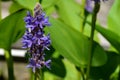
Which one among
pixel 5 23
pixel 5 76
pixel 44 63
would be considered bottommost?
pixel 5 76

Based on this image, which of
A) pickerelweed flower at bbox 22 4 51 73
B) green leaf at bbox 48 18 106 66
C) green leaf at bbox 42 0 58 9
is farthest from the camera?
green leaf at bbox 48 18 106 66

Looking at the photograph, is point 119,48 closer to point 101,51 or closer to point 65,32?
point 101,51

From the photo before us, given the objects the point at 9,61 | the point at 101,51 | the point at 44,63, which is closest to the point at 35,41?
the point at 44,63

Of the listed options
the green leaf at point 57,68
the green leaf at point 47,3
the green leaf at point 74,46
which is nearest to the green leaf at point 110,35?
the green leaf at point 74,46

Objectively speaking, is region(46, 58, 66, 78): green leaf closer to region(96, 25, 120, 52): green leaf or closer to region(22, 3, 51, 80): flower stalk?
region(96, 25, 120, 52): green leaf

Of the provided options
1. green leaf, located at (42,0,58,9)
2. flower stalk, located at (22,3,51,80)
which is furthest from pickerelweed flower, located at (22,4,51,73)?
green leaf, located at (42,0,58,9)

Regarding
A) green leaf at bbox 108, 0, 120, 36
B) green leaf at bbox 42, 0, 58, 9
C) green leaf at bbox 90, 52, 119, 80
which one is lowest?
green leaf at bbox 90, 52, 119, 80

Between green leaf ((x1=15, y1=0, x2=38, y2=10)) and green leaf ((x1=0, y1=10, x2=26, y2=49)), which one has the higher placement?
green leaf ((x1=15, y1=0, x2=38, y2=10))
